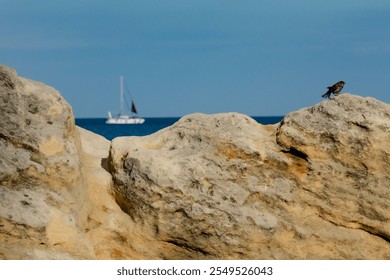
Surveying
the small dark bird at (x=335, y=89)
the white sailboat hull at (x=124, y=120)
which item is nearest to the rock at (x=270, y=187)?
the small dark bird at (x=335, y=89)

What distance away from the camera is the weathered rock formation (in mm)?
7758

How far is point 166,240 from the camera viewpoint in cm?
804

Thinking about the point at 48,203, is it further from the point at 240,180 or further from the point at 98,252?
the point at 240,180

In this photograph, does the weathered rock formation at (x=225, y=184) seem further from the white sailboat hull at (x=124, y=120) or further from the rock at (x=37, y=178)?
the white sailboat hull at (x=124, y=120)

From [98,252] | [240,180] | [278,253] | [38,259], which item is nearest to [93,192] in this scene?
[98,252]

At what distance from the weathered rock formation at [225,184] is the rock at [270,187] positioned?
0.5 inches

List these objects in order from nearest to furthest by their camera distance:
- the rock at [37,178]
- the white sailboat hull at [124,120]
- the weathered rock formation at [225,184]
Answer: the rock at [37,178]
the weathered rock formation at [225,184]
the white sailboat hull at [124,120]

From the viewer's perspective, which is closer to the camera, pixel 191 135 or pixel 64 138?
pixel 64 138

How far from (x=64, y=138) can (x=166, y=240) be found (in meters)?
1.71

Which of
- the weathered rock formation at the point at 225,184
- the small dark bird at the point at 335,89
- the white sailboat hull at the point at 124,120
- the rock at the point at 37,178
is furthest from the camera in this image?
the white sailboat hull at the point at 124,120

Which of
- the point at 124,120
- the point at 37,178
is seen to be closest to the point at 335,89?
the point at 37,178

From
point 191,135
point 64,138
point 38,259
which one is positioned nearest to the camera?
point 38,259

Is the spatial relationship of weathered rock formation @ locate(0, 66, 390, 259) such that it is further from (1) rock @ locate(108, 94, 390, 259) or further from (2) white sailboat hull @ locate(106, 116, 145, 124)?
(2) white sailboat hull @ locate(106, 116, 145, 124)

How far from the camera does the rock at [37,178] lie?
7.35 metres
